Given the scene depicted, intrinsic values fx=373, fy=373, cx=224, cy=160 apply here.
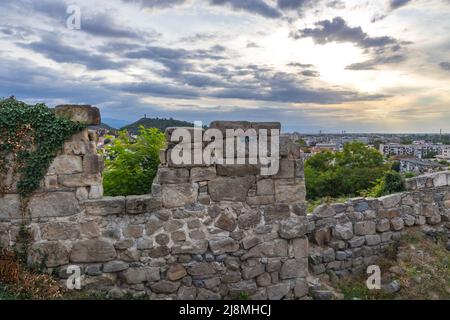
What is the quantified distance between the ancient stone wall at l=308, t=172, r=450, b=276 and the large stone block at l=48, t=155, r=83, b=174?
4.01 metres

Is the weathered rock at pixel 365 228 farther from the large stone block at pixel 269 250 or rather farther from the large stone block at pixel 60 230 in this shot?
the large stone block at pixel 60 230

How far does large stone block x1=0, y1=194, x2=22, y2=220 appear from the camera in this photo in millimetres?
4883

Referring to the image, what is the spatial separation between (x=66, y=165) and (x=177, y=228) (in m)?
1.72

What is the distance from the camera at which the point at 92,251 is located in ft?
16.6

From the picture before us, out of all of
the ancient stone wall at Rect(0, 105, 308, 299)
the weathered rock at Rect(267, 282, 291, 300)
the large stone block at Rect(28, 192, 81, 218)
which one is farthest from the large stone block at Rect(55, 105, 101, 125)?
the weathered rock at Rect(267, 282, 291, 300)

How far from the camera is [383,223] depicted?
7016 mm

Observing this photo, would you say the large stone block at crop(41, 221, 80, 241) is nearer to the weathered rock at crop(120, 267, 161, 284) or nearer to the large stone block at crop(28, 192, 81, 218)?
the large stone block at crop(28, 192, 81, 218)

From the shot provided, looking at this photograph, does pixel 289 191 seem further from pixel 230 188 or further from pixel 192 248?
pixel 192 248

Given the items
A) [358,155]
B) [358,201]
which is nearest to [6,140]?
[358,201]

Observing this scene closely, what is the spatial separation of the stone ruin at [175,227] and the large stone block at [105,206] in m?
0.01

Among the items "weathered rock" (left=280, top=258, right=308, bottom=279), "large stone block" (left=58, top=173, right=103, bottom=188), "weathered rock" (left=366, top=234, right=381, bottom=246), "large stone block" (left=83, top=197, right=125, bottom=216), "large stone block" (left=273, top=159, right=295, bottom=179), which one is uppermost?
"large stone block" (left=273, top=159, right=295, bottom=179)

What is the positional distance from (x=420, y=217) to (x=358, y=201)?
1.59 m

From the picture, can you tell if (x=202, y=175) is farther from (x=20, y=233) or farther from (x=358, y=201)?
(x=358, y=201)
